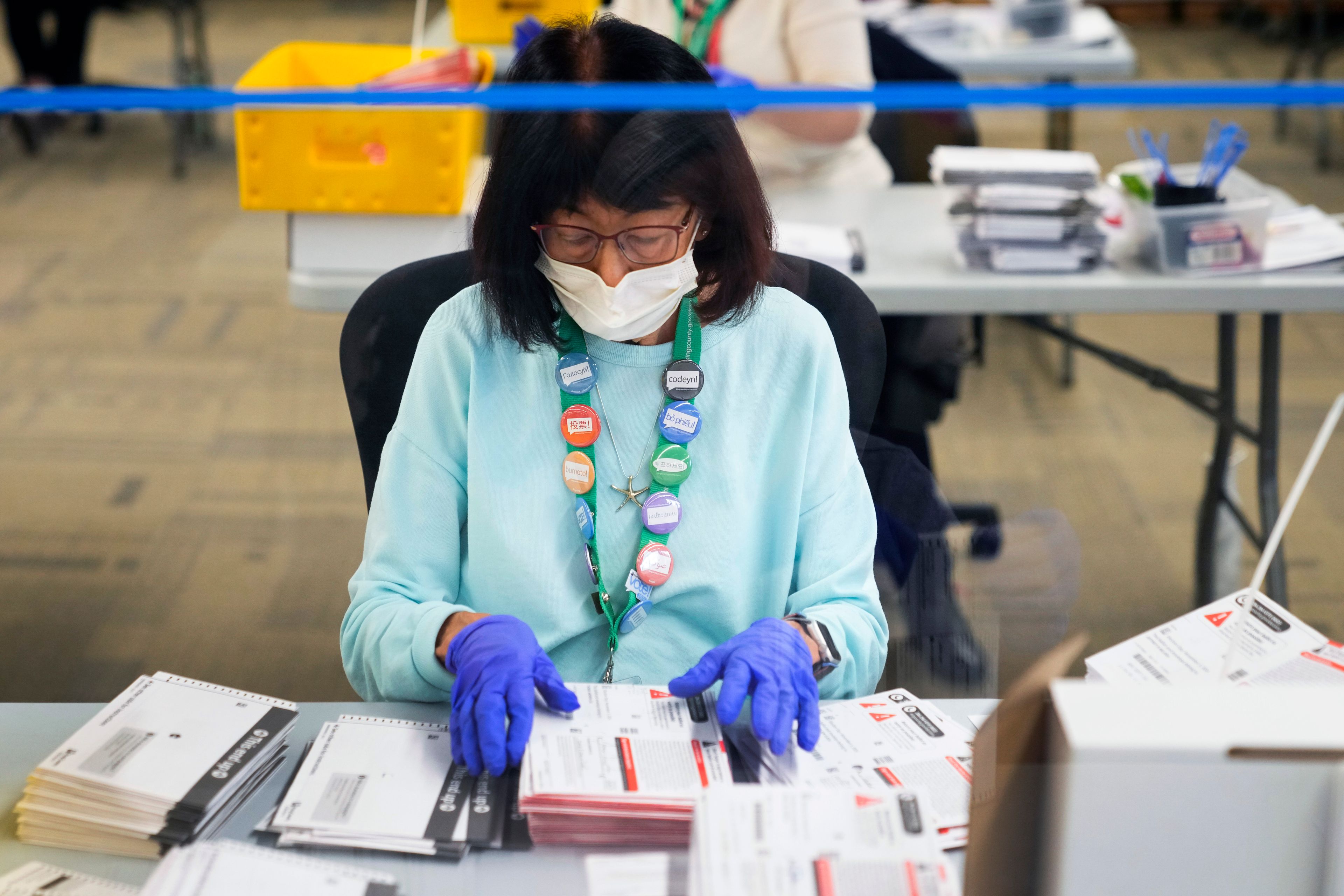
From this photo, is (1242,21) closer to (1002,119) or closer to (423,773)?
(1002,119)

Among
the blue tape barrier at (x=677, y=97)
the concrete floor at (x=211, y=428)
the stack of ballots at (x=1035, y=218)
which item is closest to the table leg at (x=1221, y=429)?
the concrete floor at (x=211, y=428)

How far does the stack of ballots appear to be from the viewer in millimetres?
1999

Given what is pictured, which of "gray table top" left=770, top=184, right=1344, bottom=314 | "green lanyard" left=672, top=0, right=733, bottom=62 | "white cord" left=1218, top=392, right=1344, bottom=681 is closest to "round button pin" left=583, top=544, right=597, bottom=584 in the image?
"white cord" left=1218, top=392, right=1344, bottom=681

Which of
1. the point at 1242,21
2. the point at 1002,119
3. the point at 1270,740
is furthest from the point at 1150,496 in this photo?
the point at 1270,740

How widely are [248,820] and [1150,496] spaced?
6.98 ft

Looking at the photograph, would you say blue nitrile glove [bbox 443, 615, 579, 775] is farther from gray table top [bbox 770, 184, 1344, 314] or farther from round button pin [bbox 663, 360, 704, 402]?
gray table top [bbox 770, 184, 1344, 314]

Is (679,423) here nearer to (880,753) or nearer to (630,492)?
(630,492)

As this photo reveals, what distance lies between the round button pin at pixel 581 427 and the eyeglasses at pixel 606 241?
0.44 feet

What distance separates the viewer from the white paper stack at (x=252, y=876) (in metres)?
0.82

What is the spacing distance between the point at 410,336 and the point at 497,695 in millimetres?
333

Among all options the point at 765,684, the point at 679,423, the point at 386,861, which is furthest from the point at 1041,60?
the point at 386,861

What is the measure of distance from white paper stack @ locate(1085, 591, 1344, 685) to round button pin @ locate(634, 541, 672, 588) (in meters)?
0.38

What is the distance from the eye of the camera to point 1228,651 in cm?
95

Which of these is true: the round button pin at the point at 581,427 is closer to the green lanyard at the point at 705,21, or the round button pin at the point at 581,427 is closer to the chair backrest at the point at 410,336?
the chair backrest at the point at 410,336
